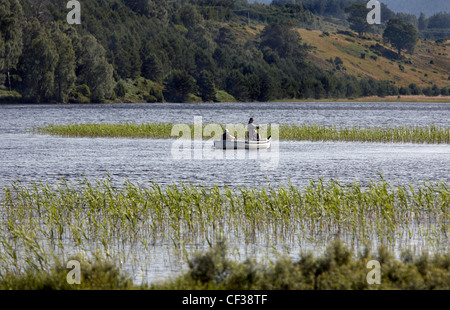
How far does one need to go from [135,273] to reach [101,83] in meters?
145

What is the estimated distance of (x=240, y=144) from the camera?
51344 mm

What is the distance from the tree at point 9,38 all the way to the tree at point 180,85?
64.0 meters

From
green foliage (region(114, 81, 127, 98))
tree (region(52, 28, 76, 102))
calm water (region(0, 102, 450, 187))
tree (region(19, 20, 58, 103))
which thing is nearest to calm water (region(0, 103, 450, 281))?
calm water (region(0, 102, 450, 187))

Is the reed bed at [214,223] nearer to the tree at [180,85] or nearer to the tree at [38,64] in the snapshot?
the tree at [38,64]

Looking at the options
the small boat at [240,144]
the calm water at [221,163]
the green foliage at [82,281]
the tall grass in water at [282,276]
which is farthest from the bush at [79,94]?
the tall grass in water at [282,276]

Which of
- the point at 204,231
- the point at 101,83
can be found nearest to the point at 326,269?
the point at 204,231

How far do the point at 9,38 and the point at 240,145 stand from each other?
328 ft

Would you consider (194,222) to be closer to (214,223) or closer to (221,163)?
(214,223)

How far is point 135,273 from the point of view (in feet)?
52.2

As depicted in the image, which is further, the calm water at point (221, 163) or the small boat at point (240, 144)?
the small boat at point (240, 144)

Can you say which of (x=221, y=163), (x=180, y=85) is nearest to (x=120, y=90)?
(x=180, y=85)

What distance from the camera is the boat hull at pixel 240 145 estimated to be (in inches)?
2000

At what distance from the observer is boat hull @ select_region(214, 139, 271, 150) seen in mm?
50812
